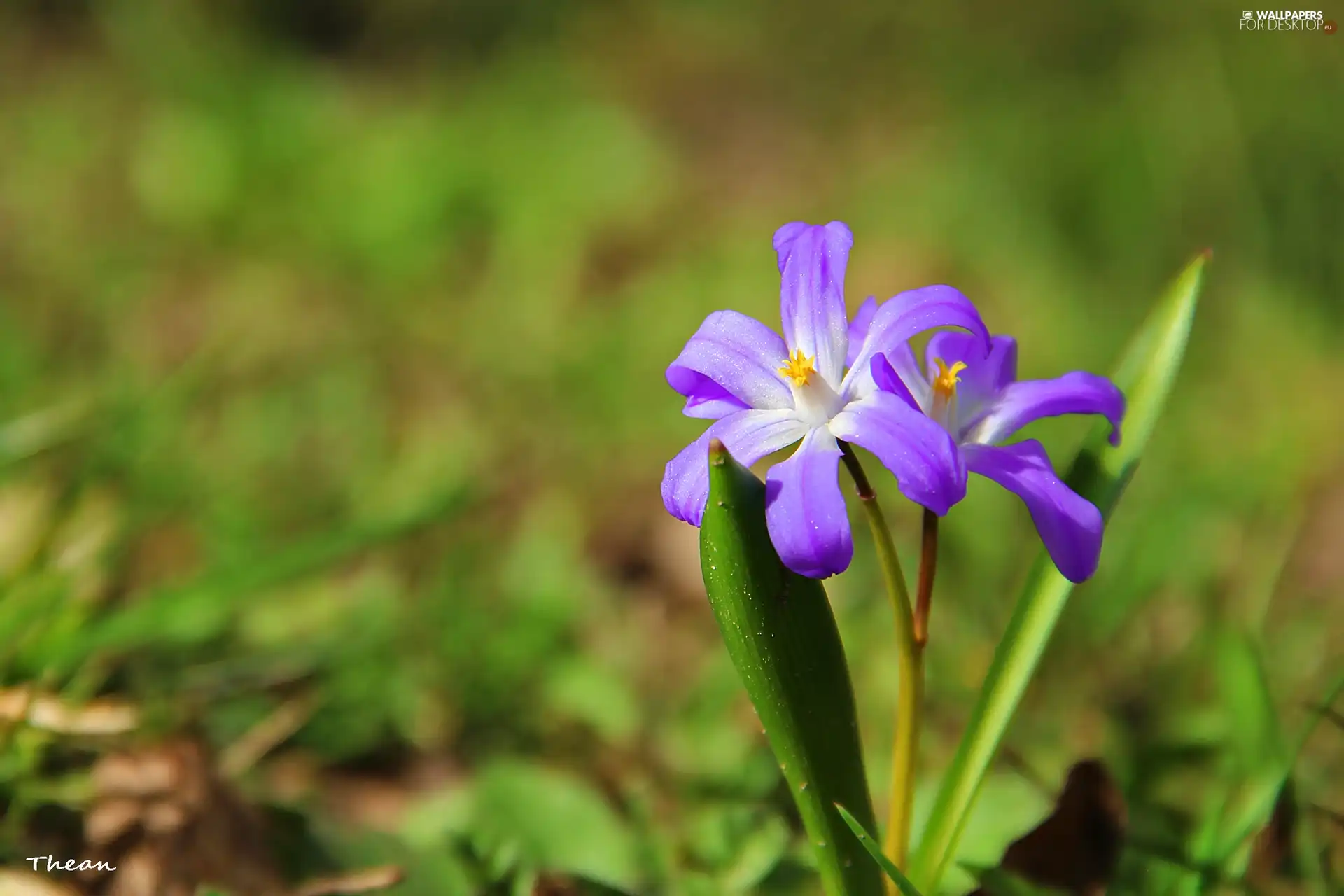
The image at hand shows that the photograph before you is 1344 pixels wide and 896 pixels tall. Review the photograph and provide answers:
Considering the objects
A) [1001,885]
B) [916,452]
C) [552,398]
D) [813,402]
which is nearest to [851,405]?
[813,402]

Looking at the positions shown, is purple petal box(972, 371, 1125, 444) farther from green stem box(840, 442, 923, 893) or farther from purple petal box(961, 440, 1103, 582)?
green stem box(840, 442, 923, 893)

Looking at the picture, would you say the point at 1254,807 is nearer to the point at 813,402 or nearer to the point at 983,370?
the point at 983,370

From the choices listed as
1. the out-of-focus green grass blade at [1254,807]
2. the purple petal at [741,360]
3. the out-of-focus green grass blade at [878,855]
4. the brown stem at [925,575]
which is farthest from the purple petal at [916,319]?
the out-of-focus green grass blade at [1254,807]

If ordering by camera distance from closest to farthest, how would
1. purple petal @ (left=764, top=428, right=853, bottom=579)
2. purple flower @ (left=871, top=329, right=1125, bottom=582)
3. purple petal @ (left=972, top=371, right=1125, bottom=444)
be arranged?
purple petal @ (left=764, top=428, right=853, bottom=579)
purple flower @ (left=871, top=329, right=1125, bottom=582)
purple petal @ (left=972, top=371, right=1125, bottom=444)

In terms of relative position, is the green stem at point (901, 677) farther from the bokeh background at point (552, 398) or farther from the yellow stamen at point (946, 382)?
the bokeh background at point (552, 398)

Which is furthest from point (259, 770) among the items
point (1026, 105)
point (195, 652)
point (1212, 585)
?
point (1026, 105)

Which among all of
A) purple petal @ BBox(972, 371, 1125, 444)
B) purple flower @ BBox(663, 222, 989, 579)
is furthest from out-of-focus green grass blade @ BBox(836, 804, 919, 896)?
purple petal @ BBox(972, 371, 1125, 444)
